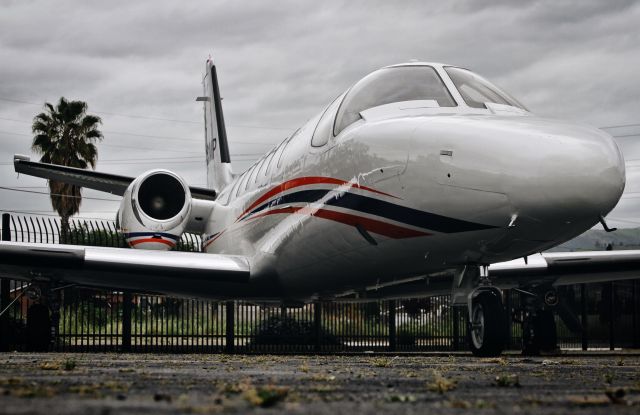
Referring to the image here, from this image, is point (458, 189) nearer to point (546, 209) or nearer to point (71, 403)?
point (546, 209)

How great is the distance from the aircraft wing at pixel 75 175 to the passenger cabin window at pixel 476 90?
7538 millimetres

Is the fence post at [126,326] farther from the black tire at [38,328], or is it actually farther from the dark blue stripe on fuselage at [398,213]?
the dark blue stripe on fuselage at [398,213]

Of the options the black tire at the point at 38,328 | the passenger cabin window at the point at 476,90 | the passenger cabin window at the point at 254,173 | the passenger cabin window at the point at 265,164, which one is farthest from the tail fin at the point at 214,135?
the passenger cabin window at the point at 476,90

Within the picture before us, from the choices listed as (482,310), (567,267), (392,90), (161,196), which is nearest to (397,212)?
(482,310)

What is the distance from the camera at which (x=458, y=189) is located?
305 inches

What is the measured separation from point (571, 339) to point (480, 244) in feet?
48.3

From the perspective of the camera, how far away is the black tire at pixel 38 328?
A: 12742mm

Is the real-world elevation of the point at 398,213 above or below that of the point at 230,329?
above

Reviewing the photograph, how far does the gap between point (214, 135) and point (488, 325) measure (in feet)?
51.2

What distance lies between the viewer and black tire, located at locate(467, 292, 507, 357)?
810 cm

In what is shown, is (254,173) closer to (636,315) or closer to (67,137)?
(636,315)

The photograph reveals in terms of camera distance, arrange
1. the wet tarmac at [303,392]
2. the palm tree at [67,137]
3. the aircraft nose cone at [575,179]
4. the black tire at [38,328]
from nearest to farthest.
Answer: the wet tarmac at [303,392]
the aircraft nose cone at [575,179]
the black tire at [38,328]
the palm tree at [67,137]

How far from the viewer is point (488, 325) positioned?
26.6ft

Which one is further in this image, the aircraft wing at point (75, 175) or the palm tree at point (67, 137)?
the palm tree at point (67, 137)
